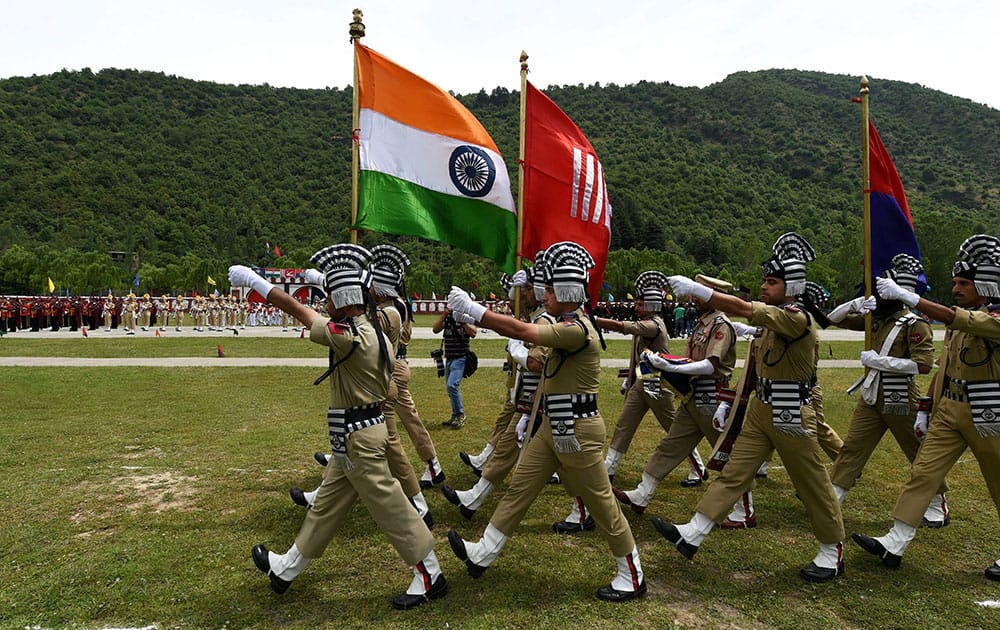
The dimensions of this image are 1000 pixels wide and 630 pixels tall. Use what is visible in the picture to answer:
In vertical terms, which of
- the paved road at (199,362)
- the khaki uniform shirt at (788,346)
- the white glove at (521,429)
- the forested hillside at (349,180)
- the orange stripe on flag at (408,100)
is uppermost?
the forested hillside at (349,180)

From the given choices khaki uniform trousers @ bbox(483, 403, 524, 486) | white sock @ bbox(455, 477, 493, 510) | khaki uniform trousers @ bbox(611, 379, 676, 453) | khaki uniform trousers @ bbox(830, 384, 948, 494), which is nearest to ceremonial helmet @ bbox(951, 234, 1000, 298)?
khaki uniform trousers @ bbox(830, 384, 948, 494)

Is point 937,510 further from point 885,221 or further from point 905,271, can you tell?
point 885,221

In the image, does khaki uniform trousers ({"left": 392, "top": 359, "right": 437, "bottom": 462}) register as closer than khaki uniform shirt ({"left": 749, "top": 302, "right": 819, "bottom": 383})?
No

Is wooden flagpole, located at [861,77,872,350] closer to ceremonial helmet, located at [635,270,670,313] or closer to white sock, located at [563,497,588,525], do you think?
ceremonial helmet, located at [635,270,670,313]

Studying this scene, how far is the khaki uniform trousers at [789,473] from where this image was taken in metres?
4.96

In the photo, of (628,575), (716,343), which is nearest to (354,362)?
(628,575)

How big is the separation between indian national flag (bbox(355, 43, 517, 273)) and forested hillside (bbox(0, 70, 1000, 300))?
2305 inches

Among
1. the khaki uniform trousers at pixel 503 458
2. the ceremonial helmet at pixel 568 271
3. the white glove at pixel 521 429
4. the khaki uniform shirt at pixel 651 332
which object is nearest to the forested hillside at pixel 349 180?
the khaki uniform shirt at pixel 651 332

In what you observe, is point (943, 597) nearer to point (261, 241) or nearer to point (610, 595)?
point (610, 595)

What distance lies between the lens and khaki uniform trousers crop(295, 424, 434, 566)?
4375 mm

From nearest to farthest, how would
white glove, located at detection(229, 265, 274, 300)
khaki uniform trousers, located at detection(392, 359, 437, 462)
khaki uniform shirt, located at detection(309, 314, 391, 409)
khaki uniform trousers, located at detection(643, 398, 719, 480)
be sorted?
khaki uniform shirt, located at detection(309, 314, 391, 409), white glove, located at detection(229, 265, 274, 300), khaki uniform trousers, located at detection(643, 398, 719, 480), khaki uniform trousers, located at detection(392, 359, 437, 462)

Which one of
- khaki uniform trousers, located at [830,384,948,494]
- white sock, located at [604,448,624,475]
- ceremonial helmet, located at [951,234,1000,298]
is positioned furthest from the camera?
white sock, located at [604,448,624,475]

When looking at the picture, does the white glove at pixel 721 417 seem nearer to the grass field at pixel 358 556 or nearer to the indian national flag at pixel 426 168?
the grass field at pixel 358 556

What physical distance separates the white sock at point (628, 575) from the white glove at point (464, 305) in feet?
7.01
